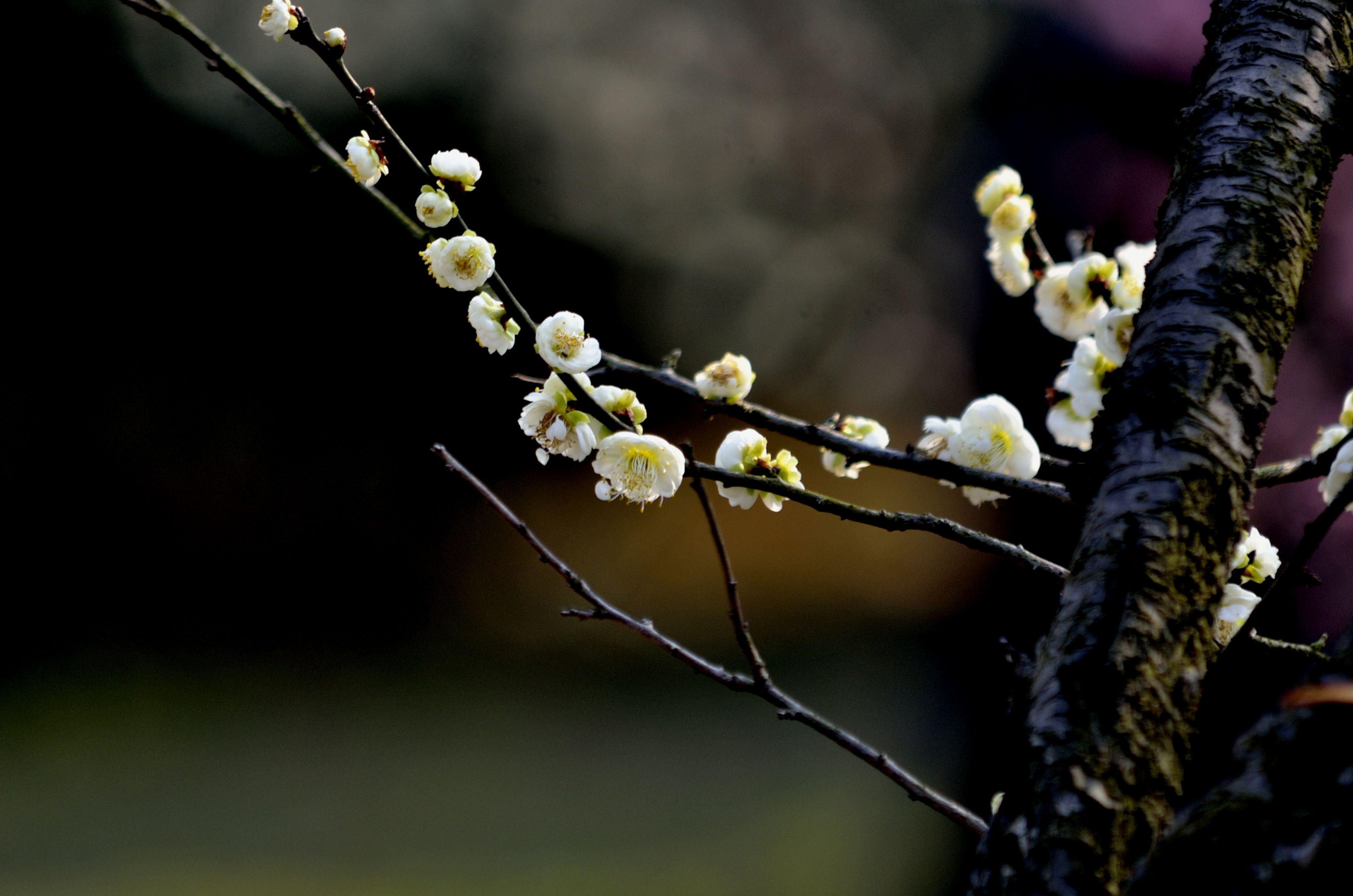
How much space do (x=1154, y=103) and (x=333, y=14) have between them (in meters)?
2.04

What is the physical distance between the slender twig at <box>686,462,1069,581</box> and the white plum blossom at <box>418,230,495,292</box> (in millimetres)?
196

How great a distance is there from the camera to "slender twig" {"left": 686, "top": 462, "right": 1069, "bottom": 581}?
0.40 m

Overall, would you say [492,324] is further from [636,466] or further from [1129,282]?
[1129,282]

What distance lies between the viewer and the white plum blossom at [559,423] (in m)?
0.50

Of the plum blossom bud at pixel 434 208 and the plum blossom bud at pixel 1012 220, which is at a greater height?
the plum blossom bud at pixel 1012 220

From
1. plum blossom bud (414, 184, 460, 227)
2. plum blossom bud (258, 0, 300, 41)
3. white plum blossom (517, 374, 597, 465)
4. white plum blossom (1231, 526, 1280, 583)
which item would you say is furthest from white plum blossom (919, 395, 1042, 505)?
plum blossom bud (258, 0, 300, 41)

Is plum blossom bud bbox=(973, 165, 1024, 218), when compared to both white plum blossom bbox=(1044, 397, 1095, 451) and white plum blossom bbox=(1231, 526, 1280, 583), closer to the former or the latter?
white plum blossom bbox=(1044, 397, 1095, 451)

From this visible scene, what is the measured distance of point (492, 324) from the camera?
496 mm

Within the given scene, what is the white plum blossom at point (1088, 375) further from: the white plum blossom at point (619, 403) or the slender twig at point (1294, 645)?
the white plum blossom at point (619, 403)

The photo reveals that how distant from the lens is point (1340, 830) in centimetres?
21

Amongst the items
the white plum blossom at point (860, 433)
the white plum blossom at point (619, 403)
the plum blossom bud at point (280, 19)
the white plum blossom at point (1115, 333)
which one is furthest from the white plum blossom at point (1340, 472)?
the plum blossom bud at point (280, 19)

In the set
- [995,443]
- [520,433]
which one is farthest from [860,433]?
[520,433]

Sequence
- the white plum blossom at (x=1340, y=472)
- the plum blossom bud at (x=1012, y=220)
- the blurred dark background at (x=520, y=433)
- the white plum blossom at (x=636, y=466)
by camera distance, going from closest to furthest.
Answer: the white plum blossom at (x=1340, y=472) → the white plum blossom at (x=636, y=466) → the plum blossom bud at (x=1012, y=220) → the blurred dark background at (x=520, y=433)

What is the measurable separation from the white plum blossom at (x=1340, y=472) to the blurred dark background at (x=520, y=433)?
740 mm
